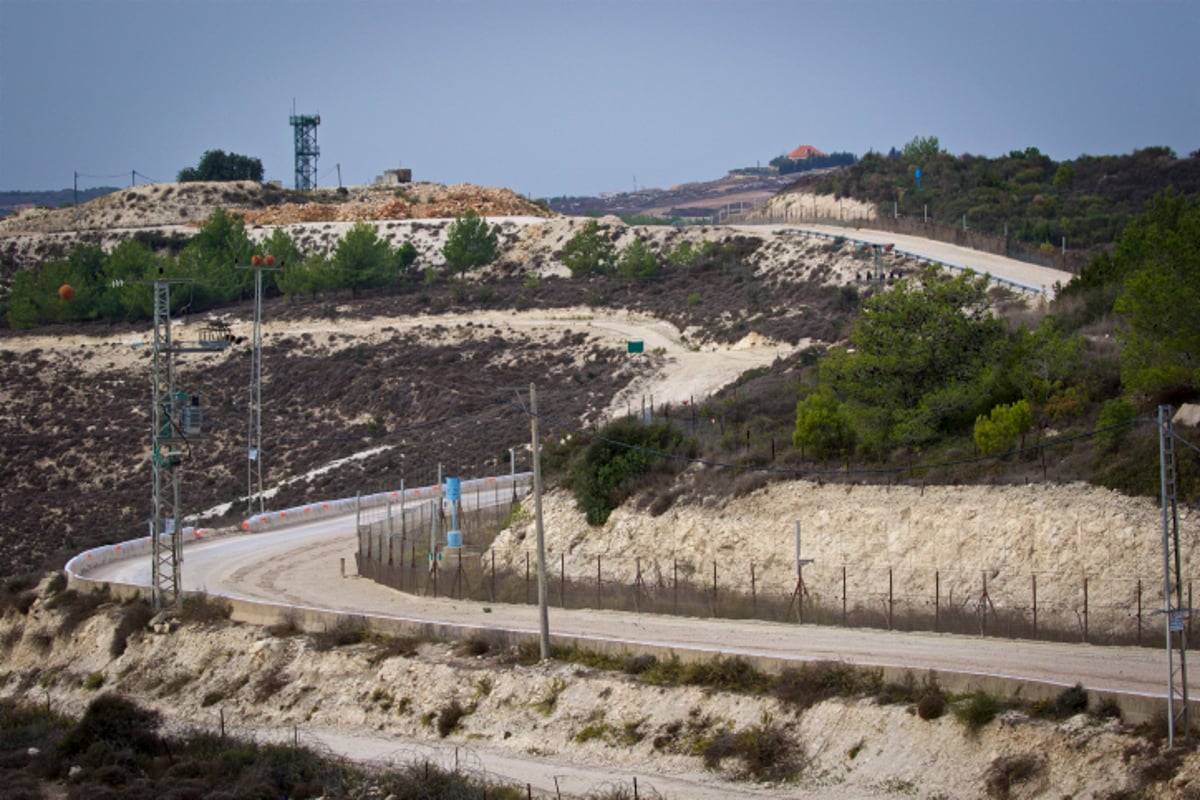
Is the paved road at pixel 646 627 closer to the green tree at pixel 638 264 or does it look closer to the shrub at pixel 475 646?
the shrub at pixel 475 646

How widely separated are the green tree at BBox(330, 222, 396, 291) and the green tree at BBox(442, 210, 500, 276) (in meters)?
4.67

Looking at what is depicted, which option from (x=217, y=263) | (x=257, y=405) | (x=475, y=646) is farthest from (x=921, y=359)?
(x=217, y=263)

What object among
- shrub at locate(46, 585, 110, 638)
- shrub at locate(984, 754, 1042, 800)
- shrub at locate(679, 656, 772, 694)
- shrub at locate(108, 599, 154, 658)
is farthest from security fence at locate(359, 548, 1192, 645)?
shrub at locate(46, 585, 110, 638)

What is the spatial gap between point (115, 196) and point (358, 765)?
136 metres

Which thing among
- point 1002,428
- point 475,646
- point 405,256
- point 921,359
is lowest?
point 475,646

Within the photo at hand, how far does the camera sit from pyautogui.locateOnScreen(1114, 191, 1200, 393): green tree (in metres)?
35.2

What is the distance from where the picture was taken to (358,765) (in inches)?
1162

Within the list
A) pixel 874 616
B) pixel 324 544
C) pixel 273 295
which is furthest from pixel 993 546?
pixel 273 295

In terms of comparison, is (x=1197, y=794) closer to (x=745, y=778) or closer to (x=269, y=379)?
(x=745, y=778)

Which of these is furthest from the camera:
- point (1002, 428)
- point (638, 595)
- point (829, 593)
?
point (638, 595)

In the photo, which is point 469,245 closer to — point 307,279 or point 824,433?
point 307,279

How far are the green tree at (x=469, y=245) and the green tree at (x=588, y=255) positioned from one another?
6782 millimetres

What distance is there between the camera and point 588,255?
364 feet

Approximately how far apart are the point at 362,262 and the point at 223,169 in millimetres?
64968
